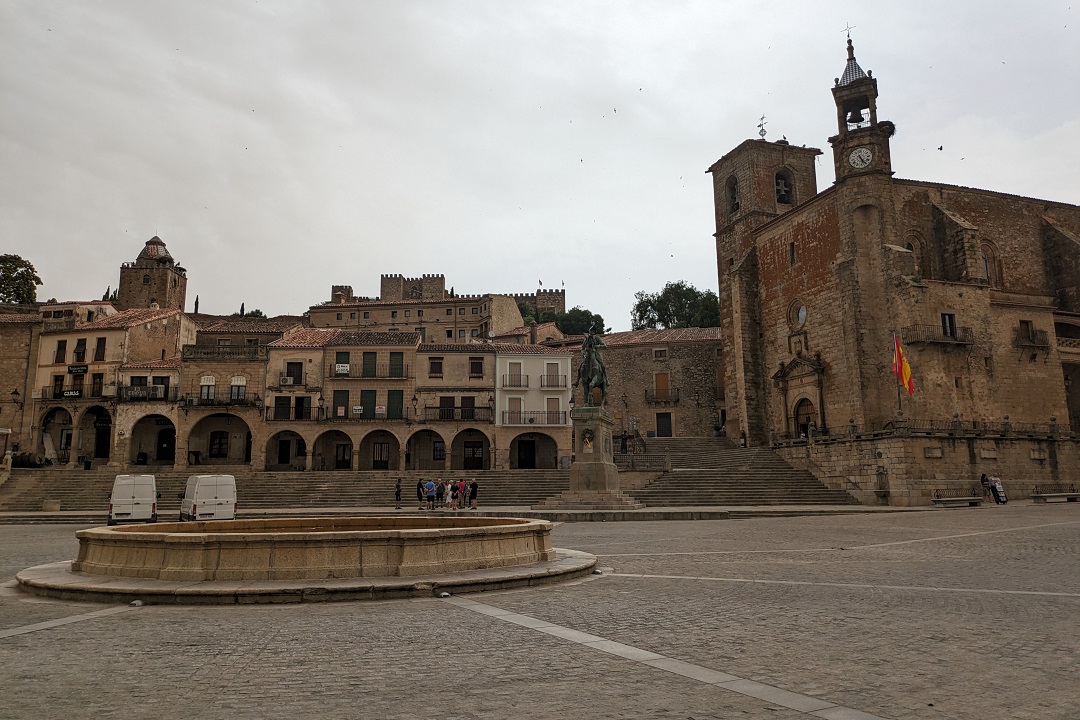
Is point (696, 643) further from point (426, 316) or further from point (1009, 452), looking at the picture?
point (426, 316)

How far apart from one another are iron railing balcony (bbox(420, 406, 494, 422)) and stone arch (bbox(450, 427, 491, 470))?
1675mm

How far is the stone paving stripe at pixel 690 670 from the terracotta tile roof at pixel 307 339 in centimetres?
4204

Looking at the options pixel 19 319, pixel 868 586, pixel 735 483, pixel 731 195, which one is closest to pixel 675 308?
pixel 731 195

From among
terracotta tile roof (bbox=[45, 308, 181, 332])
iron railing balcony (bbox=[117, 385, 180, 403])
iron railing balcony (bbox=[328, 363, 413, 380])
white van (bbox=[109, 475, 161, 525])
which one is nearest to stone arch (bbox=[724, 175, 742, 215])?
iron railing balcony (bbox=[328, 363, 413, 380])

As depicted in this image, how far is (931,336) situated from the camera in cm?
3644

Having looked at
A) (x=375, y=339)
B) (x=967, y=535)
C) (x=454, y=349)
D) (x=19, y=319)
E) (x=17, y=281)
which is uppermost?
(x=17, y=281)

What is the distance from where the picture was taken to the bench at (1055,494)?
33.4m

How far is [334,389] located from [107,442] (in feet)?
50.6

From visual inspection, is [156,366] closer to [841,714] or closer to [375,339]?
[375,339]

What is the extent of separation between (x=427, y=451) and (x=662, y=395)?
1787 cm

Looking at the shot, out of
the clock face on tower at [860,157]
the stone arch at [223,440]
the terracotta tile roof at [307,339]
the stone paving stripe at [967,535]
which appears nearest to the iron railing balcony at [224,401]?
the stone arch at [223,440]

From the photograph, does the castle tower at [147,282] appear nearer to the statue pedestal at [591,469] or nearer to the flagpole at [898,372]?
the statue pedestal at [591,469]

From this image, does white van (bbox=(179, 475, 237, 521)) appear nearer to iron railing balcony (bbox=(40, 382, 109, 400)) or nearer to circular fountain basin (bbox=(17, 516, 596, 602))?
circular fountain basin (bbox=(17, 516, 596, 602))

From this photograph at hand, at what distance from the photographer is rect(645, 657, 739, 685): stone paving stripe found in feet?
16.4
